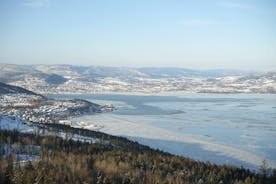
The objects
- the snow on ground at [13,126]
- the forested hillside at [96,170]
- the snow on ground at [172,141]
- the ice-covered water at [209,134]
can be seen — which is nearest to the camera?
the forested hillside at [96,170]

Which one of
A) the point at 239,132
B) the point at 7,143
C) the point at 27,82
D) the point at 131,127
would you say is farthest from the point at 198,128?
the point at 27,82

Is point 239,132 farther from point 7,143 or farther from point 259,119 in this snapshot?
point 7,143

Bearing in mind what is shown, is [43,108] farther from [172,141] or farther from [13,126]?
[13,126]

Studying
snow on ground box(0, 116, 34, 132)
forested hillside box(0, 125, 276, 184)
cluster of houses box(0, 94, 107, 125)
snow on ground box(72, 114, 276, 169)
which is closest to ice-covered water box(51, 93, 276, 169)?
snow on ground box(72, 114, 276, 169)

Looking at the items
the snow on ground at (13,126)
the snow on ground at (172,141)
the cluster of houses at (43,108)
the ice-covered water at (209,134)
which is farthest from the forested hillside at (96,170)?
the cluster of houses at (43,108)

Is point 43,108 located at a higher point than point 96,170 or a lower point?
lower

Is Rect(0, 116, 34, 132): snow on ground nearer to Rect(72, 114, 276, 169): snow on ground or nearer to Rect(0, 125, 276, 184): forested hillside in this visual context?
Rect(0, 125, 276, 184): forested hillside

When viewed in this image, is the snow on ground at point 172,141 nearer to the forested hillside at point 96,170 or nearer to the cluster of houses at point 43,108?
the cluster of houses at point 43,108

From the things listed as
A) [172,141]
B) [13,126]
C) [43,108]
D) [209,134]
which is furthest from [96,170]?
[43,108]

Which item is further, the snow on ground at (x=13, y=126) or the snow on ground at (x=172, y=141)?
the snow on ground at (x=172, y=141)
